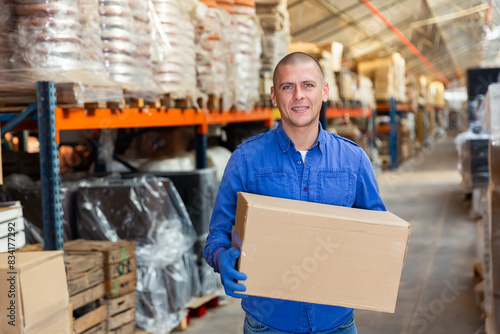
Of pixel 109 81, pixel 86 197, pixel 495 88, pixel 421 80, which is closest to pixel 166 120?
pixel 86 197

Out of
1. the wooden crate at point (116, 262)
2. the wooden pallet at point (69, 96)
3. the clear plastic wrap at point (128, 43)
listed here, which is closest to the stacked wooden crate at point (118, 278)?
→ the wooden crate at point (116, 262)

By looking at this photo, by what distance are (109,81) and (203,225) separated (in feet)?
5.88

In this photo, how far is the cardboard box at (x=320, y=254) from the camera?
1.90 m

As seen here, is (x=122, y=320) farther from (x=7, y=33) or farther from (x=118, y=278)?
(x=7, y=33)

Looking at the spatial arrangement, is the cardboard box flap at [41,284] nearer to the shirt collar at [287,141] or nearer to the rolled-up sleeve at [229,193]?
the rolled-up sleeve at [229,193]

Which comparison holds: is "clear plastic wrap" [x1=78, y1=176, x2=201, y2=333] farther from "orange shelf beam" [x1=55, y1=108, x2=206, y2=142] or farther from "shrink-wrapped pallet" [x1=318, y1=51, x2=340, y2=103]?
"shrink-wrapped pallet" [x1=318, y1=51, x2=340, y2=103]

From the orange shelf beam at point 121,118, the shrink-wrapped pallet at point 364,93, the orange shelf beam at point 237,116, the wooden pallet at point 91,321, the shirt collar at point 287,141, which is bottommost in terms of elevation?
the wooden pallet at point 91,321

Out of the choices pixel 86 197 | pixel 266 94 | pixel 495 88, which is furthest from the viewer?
pixel 266 94

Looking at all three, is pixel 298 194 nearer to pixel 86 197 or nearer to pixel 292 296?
pixel 292 296

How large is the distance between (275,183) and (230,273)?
41 centimetres

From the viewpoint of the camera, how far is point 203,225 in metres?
4.98

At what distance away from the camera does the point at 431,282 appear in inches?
227

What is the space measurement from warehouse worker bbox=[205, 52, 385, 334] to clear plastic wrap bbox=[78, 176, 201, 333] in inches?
87.2

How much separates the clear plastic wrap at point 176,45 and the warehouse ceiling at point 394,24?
11.8 meters
